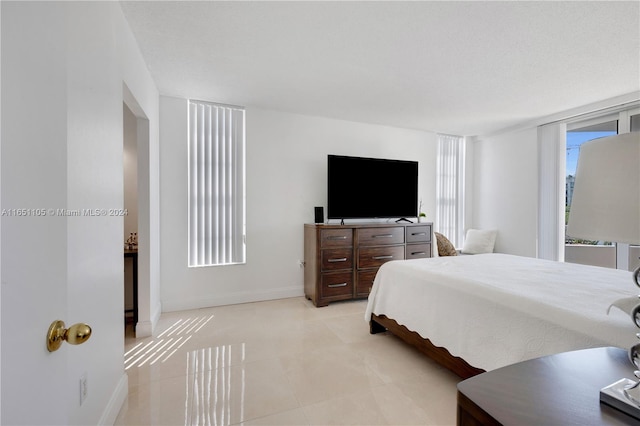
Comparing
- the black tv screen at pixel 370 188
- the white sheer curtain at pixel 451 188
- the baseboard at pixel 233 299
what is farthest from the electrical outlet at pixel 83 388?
the white sheer curtain at pixel 451 188

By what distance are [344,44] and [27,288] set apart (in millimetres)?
2352

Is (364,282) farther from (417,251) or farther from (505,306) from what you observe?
(505,306)

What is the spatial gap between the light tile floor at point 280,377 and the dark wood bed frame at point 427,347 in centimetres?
13

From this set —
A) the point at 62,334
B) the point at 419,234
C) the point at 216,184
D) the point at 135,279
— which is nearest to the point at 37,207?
the point at 62,334

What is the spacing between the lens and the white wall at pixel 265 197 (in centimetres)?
331

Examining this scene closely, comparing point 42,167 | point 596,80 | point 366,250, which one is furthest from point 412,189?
point 42,167

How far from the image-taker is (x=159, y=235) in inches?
126

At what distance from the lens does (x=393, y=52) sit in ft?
7.52

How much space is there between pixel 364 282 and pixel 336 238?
2.39 ft

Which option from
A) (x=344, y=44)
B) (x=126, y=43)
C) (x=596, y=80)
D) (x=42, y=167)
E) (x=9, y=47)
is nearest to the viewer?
(x=9, y=47)

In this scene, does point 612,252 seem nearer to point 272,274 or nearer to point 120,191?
point 272,274

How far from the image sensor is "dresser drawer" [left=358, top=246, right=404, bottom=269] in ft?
12.0

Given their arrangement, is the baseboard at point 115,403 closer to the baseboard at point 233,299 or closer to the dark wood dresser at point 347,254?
the baseboard at point 233,299

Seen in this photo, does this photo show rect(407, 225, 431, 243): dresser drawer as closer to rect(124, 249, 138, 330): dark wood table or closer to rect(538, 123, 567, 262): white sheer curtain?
rect(538, 123, 567, 262): white sheer curtain
